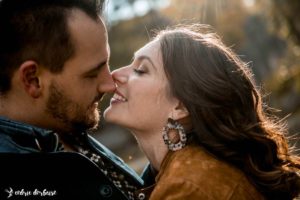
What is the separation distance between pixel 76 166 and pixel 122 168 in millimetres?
812

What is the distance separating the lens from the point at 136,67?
11.9 feet

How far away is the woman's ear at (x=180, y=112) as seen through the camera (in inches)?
134

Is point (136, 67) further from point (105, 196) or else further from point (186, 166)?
point (105, 196)

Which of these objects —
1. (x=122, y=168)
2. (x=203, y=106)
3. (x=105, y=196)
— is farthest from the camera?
(x=122, y=168)

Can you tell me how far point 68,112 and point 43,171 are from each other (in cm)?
67

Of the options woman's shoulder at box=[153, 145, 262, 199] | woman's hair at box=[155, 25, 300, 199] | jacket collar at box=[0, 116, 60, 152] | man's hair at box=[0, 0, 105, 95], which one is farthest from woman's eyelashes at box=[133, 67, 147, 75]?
jacket collar at box=[0, 116, 60, 152]

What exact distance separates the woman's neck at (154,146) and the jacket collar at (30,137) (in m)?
0.78

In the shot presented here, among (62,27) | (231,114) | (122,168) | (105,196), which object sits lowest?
(122,168)

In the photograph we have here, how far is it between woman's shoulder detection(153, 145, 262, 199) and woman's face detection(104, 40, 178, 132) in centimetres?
36

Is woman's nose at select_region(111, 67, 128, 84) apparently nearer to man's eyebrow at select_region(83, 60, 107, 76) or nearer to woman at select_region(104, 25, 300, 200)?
woman at select_region(104, 25, 300, 200)

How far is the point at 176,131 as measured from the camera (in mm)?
3451

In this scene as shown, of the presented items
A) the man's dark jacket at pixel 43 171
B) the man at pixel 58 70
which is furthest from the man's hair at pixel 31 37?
the man's dark jacket at pixel 43 171

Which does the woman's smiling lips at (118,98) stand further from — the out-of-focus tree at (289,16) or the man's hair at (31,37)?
the out-of-focus tree at (289,16)

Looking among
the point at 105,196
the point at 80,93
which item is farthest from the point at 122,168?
the point at 105,196
